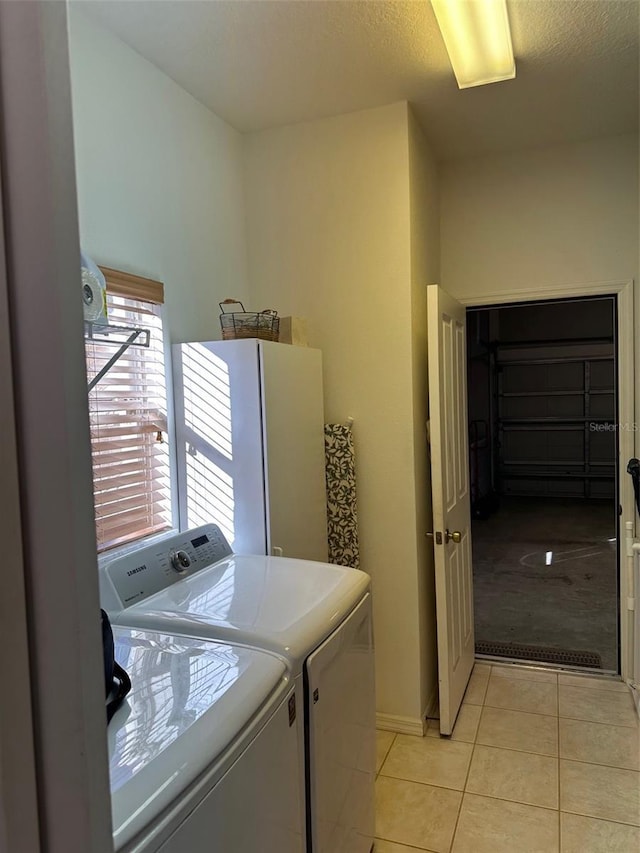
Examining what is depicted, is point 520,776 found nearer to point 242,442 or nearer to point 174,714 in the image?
point 242,442

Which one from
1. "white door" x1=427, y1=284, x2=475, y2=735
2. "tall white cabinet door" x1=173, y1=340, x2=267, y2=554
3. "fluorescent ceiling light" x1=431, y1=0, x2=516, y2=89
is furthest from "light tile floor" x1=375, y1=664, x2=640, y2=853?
"fluorescent ceiling light" x1=431, y1=0, x2=516, y2=89

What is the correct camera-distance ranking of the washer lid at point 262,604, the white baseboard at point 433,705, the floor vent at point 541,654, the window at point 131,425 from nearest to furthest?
the washer lid at point 262,604 → the window at point 131,425 → the white baseboard at point 433,705 → the floor vent at point 541,654

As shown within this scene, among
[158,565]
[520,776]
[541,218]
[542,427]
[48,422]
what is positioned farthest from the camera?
[542,427]

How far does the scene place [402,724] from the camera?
265 centimetres

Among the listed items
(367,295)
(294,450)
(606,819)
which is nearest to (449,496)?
(294,450)

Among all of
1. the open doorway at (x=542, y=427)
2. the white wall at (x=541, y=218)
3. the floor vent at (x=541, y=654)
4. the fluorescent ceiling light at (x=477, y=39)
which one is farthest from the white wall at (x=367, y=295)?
the open doorway at (x=542, y=427)

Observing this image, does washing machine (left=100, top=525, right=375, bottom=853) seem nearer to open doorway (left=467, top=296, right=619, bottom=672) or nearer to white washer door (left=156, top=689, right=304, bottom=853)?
white washer door (left=156, top=689, right=304, bottom=853)

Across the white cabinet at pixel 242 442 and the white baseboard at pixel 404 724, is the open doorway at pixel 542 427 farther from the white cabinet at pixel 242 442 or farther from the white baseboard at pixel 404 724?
the white cabinet at pixel 242 442

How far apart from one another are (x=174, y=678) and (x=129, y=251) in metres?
1.44

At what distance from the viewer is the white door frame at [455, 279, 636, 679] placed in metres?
2.82

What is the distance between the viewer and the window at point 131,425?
1.91m

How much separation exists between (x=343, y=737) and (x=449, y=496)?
1.31m

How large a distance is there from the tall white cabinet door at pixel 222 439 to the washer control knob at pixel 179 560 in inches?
11.3

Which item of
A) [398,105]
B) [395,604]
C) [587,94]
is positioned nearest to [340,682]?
[395,604]
